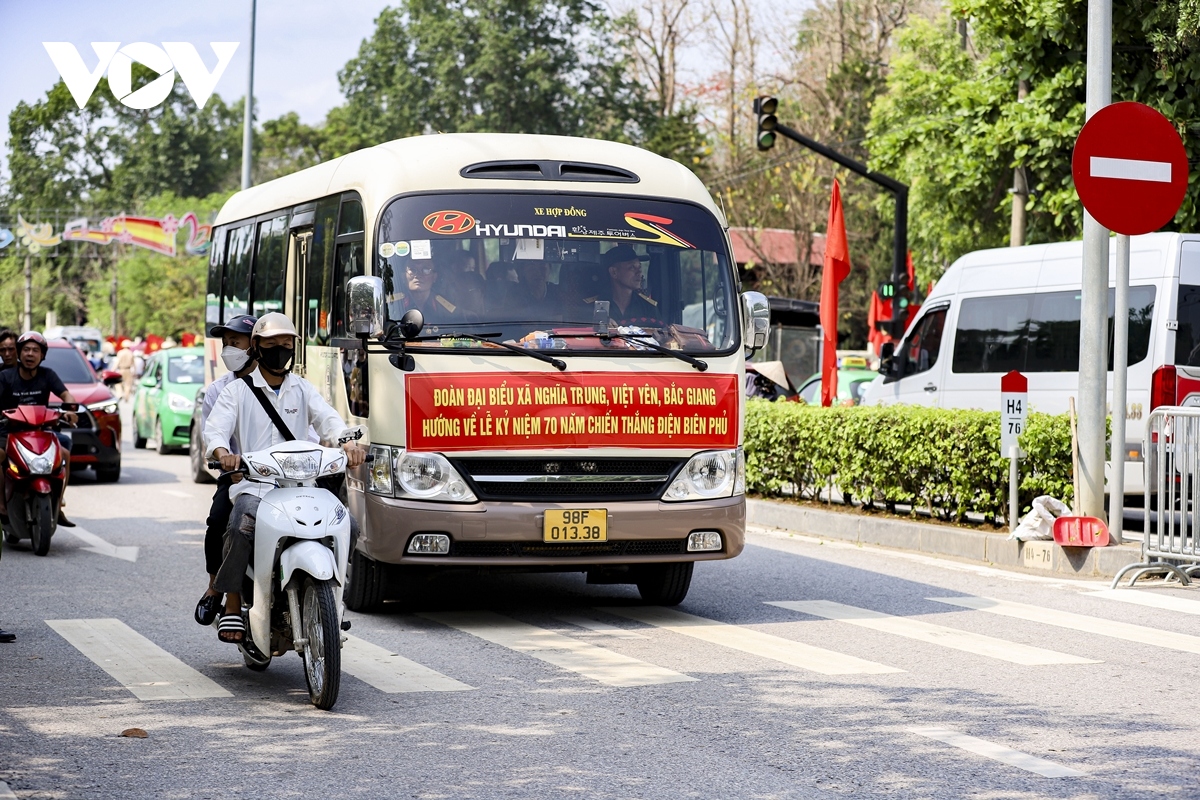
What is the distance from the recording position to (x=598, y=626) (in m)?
9.30

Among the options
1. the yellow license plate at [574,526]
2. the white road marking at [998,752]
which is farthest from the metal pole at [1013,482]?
the white road marking at [998,752]

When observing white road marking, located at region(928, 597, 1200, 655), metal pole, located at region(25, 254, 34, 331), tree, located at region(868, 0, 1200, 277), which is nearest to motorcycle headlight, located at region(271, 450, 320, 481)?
white road marking, located at region(928, 597, 1200, 655)

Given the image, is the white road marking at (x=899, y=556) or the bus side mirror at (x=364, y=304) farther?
the white road marking at (x=899, y=556)

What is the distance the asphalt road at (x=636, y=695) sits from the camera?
18.9ft

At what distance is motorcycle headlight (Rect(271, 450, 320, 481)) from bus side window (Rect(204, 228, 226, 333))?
9327mm

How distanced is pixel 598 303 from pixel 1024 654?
3.08 metres

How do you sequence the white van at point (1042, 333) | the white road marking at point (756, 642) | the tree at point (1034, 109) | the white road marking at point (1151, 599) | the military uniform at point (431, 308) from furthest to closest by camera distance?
1. the tree at point (1034, 109)
2. the white van at point (1042, 333)
3. the white road marking at point (1151, 599)
4. the military uniform at point (431, 308)
5. the white road marking at point (756, 642)

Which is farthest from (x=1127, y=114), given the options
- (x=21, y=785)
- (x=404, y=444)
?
(x=21, y=785)

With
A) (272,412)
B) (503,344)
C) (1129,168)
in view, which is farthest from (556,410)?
(1129,168)

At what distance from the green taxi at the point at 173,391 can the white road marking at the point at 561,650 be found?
1372cm

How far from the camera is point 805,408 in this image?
1545 cm

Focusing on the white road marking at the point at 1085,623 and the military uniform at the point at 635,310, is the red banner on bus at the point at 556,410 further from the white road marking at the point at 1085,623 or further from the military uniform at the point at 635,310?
the white road marking at the point at 1085,623

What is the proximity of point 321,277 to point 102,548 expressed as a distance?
3.52 m

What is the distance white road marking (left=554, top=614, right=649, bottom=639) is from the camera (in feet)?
29.4
